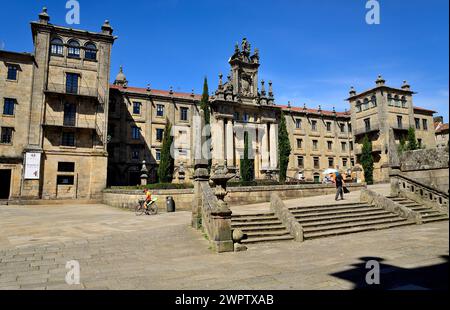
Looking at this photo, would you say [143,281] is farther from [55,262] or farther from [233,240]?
[233,240]

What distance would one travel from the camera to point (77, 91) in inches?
1273

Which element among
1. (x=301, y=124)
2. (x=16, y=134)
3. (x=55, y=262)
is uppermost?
(x=301, y=124)

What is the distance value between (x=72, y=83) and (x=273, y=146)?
95.8 ft

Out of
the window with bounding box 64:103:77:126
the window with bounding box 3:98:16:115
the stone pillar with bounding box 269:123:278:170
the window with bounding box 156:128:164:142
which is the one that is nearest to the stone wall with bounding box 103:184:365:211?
the window with bounding box 64:103:77:126

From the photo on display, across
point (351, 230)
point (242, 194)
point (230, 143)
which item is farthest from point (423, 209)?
point (230, 143)

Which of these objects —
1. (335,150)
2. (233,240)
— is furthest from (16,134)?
(335,150)

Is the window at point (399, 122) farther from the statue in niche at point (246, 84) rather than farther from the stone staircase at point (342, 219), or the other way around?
the stone staircase at point (342, 219)

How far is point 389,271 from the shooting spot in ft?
20.9

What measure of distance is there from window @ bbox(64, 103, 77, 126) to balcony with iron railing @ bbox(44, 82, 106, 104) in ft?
4.93

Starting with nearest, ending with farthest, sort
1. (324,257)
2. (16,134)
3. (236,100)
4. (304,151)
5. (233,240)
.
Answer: (324,257) < (233,240) < (16,134) < (236,100) < (304,151)

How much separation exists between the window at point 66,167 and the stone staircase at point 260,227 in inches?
1014

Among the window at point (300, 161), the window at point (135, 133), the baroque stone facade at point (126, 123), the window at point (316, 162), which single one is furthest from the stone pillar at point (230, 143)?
the window at point (316, 162)

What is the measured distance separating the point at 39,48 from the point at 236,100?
84.1 ft

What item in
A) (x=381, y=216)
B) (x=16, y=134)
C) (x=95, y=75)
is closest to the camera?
(x=381, y=216)
